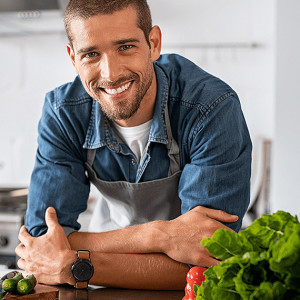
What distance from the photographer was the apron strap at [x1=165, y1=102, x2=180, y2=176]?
137 cm

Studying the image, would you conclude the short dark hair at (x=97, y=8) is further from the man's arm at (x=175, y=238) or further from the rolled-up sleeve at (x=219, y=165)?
the man's arm at (x=175, y=238)

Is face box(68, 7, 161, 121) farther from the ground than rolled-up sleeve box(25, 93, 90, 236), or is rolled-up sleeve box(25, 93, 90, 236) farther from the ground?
face box(68, 7, 161, 121)

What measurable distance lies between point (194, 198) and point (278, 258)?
0.68 m

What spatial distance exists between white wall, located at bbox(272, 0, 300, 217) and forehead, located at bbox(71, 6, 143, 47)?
126 centimetres

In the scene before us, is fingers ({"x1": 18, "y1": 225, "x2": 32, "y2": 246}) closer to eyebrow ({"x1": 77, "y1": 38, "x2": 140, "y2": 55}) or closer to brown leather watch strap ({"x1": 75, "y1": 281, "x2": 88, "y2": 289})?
brown leather watch strap ({"x1": 75, "y1": 281, "x2": 88, "y2": 289})

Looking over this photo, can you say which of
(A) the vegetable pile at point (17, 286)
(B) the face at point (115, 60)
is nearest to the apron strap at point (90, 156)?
(B) the face at point (115, 60)

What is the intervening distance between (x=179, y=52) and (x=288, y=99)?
2022 mm

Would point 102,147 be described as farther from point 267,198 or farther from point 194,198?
point 267,198

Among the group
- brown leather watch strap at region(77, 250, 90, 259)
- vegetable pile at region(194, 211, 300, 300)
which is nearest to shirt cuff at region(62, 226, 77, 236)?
brown leather watch strap at region(77, 250, 90, 259)

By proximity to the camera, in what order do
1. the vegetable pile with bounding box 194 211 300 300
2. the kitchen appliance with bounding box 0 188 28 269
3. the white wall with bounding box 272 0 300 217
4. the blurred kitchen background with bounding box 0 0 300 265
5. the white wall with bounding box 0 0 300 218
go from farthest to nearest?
the white wall with bounding box 0 0 300 218
the blurred kitchen background with bounding box 0 0 300 265
the kitchen appliance with bounding box 0 188 28 269
the white wall with bounding box 272 0 300 217
the vegetable pile with bounding box 194 211 300 300

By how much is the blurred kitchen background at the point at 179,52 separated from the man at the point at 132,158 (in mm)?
2118

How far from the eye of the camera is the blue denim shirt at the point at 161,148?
127 centimetres

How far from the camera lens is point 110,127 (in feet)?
4.67

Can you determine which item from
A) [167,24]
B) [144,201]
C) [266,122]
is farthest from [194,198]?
[167,24]
